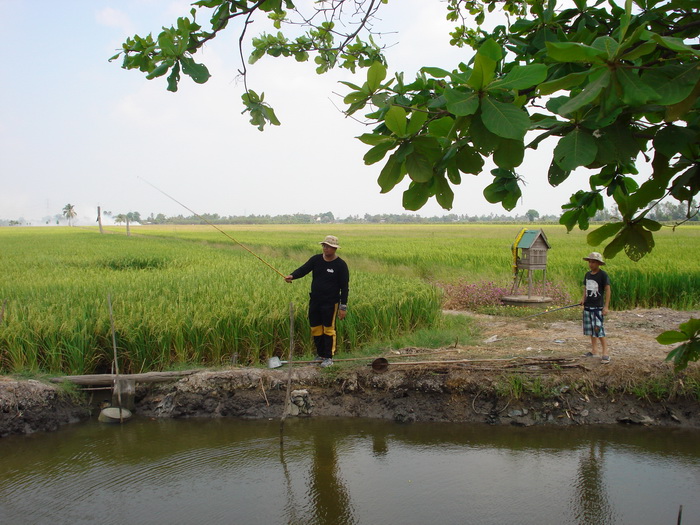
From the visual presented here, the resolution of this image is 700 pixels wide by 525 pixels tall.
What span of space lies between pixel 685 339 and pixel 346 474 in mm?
3424

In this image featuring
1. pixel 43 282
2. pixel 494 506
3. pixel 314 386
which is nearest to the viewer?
pixel 494 506

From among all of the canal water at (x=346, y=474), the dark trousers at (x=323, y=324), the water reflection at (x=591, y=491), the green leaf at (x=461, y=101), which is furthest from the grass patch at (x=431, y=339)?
the green leaf at (x=461, y=101)

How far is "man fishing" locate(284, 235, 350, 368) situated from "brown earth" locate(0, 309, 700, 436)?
0.36 meters

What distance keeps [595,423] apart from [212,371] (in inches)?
155

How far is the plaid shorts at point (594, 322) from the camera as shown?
602 cm

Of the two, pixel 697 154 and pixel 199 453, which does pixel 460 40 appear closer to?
pixel 697 154

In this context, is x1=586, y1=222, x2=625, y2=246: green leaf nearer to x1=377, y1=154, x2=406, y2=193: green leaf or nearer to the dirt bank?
x1=377, y1=154, x2=406, y2=193: green leaf

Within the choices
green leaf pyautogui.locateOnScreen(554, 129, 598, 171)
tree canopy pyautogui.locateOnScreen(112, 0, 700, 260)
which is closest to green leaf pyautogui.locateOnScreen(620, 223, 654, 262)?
tree canopy pyautogui.locateOnScreen(112, 0, 700, 260)

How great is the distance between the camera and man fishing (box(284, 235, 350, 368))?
20.4ft

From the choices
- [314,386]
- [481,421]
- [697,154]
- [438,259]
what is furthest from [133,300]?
[438,259]

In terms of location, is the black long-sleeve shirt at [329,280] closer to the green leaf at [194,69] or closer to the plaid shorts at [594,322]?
the plaid shorts at [594,322]

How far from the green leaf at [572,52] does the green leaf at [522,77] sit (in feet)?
0.28

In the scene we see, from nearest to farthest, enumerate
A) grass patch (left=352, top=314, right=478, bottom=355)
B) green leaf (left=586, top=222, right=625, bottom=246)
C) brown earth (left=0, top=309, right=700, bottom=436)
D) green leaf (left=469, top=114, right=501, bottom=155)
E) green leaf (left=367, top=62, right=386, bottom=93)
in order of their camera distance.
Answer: green leaf (left=469, top=114, right=501, bottom=155) < green leaf (left=367, top=62, right=386, bottom=93) < green leaf (left=586, top=222, right=625, bottom=246) < brown earth (left=0, top=309, right=700, bottom=436) < grass patch (left=352, top=314, right=478, bottom=355)

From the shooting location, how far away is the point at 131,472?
4469mm
